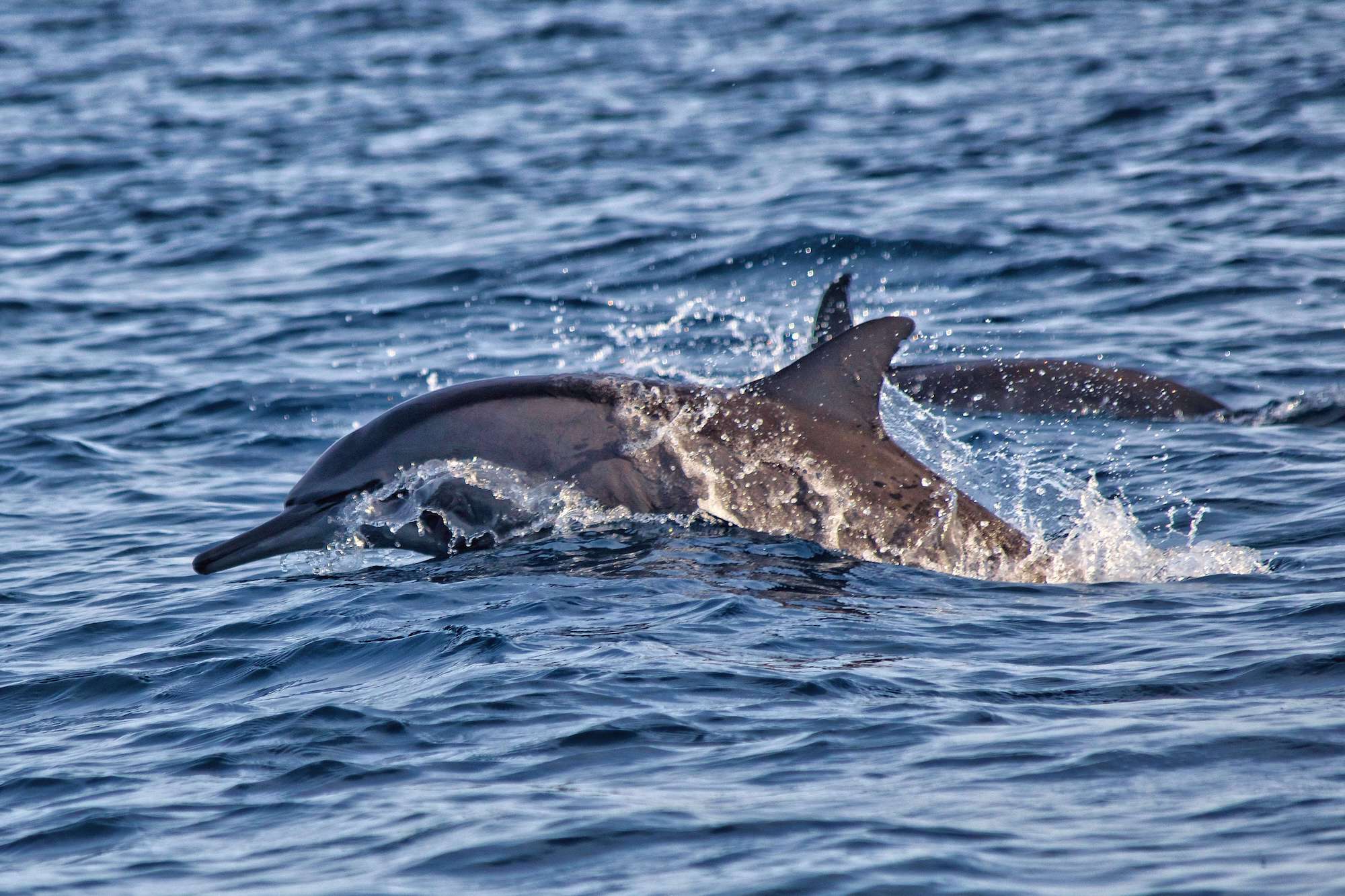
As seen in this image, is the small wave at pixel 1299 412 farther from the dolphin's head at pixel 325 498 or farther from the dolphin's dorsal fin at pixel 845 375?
the dolphin's head at pixel 325 498

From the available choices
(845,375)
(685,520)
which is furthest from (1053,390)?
(685,520)

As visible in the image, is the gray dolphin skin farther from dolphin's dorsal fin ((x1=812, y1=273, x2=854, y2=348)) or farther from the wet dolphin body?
the wet dolphin body

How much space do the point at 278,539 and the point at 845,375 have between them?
329 centimetres

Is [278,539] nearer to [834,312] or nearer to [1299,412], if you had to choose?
[834,312]

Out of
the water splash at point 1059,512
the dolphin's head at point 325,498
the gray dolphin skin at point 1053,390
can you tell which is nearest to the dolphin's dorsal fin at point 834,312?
the water splash at point 1059,512

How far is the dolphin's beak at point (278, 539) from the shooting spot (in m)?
9.82

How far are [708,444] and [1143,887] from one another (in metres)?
4.53

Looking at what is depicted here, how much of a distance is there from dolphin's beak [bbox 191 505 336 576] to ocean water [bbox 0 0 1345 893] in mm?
306

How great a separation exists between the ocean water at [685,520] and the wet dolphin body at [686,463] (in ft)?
0.81

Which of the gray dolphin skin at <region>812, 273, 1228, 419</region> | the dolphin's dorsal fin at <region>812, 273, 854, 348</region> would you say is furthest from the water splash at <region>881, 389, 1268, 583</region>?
the dolphin's dorsal fin at <region>812, 273, 854, 348</region>

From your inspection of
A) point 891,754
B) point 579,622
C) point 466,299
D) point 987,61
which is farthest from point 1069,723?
point 987,61

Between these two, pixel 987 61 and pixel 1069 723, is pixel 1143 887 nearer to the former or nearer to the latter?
pixel 1069 723

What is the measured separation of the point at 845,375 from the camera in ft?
31.3

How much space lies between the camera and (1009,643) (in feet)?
27.5
